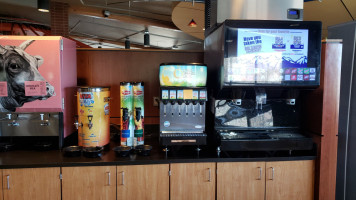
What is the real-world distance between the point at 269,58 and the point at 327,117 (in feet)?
2.21

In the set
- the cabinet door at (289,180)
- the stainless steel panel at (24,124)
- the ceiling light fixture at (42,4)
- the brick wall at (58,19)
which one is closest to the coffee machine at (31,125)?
the stainless steel panel at (24,124)

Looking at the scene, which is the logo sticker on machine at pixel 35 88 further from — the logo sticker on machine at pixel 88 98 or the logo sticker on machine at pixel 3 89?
the logo sticker on machine at pixel 88 98

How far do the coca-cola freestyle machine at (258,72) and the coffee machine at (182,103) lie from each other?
0.15 meters

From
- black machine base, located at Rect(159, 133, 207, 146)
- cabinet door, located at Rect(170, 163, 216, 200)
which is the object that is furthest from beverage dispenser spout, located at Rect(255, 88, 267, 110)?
cabinet door, located at Rect(170, 163, 216, 200)

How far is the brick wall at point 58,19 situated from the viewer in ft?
22.4

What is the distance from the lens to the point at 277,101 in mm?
2217

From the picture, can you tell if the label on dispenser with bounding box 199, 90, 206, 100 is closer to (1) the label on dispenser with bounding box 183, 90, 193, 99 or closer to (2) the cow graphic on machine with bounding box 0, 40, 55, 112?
(1) the label on dispenser with bounding box 183, 90, 193, 99

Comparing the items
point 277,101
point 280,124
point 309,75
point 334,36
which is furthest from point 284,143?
point 334,36

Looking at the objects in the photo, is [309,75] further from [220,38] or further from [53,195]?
[53,195]

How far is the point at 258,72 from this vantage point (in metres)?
1.97

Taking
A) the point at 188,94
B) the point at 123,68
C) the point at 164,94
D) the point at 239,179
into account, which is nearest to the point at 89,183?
the point at 164,94

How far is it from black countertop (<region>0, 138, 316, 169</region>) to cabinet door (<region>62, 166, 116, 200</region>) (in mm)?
48

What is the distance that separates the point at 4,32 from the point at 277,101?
321 inches

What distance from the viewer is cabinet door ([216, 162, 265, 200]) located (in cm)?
201
